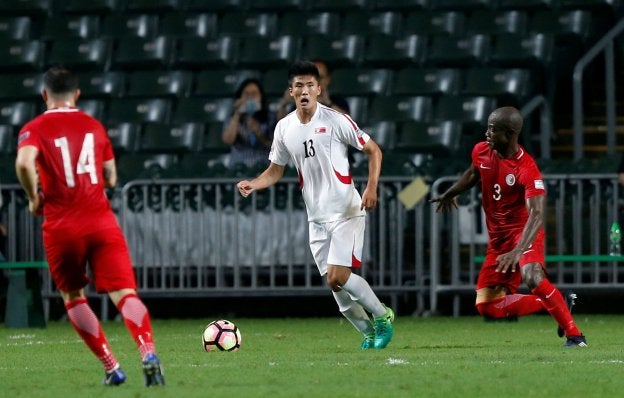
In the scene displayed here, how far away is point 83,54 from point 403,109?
4.55 metres

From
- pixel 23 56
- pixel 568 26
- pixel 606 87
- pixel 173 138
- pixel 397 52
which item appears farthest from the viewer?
pixel 23 56

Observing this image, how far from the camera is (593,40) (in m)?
19.5

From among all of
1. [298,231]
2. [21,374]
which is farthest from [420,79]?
[21,374]

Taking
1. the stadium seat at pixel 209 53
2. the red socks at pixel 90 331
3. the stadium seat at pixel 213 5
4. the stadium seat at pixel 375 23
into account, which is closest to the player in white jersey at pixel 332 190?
the red socks at pixel 90 331

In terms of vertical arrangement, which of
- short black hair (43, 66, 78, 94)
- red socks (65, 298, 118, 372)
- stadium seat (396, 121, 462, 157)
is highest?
short black hair (43, 66, 78, 94)

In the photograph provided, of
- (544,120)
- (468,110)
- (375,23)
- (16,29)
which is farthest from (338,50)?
(16,29)

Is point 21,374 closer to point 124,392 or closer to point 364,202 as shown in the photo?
point 124,392

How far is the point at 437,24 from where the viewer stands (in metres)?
19.9

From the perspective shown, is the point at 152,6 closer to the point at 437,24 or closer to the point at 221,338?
the point at 437,24

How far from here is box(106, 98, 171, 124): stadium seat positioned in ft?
65.6

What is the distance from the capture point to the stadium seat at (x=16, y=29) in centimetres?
2147

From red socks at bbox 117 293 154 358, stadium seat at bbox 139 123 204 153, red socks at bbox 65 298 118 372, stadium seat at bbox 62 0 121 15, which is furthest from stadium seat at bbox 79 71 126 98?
red socks at bbox 117 293 154 358

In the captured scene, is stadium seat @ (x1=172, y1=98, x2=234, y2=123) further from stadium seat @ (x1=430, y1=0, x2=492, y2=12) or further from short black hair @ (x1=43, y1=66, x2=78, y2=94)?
short black hair @ (x1=43, y1=66, x2=78, y2=94)

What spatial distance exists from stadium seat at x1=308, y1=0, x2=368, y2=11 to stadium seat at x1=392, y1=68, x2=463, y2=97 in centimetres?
160
